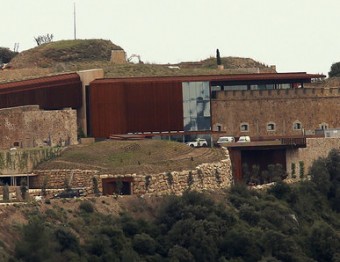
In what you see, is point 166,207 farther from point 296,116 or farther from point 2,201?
point 296,116

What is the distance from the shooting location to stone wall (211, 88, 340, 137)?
308ft

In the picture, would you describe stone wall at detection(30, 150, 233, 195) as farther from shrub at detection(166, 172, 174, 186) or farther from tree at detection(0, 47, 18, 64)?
tree at detection(0, 47, 18, 64)

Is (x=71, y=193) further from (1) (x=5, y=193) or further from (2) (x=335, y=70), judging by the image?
(2) (x=335, y=70)

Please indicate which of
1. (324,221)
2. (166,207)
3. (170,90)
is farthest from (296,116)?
(166,207)

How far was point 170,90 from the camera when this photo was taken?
91062 millimetres

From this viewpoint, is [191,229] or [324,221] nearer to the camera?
[191,229]

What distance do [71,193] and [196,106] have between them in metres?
17.3

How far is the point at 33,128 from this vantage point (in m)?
86.3

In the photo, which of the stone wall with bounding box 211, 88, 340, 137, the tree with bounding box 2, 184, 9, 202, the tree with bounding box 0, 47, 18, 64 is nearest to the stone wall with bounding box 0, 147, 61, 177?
the tree with bounding box 2, 184, 9, 202

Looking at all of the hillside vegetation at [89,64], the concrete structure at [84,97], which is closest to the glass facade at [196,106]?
the concrete structure at [84,97]

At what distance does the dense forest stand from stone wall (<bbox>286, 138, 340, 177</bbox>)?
19.7 feet

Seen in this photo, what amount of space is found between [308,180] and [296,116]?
30.6ft

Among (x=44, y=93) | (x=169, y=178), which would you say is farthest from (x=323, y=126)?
(x=169, y=178)

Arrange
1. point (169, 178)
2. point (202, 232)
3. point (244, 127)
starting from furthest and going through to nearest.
Result: 1. point (244, 127)
2. point (169, 178)
3. point (202, 232)
